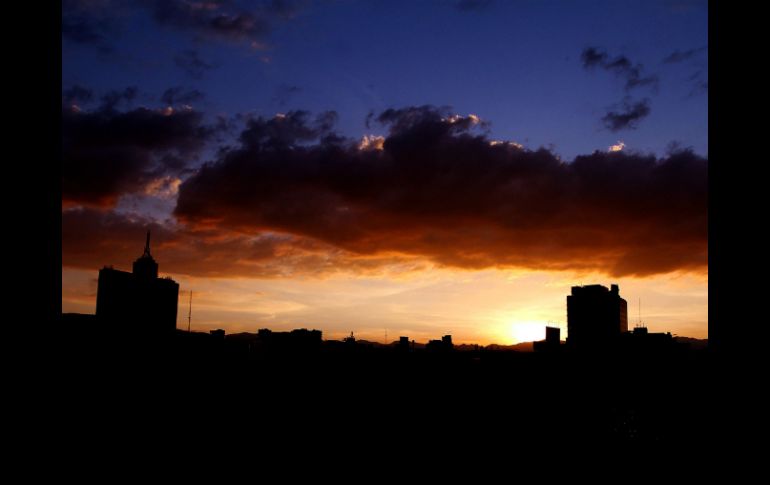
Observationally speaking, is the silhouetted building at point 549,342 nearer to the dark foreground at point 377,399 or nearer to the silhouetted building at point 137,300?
the dark foreground at point 377,399

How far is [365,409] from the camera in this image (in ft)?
221

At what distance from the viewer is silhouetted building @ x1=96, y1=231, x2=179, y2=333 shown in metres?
170

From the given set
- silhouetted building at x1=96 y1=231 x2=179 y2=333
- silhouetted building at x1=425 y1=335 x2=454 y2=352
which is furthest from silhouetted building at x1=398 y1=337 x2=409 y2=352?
silhouetted building at x1=96 y1=231 x2=179 y2=333

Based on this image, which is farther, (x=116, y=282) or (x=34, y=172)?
(x=116, y=282)

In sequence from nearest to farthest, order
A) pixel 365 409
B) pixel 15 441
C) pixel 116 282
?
pixel 15 441 → pixel 365 409 → pixel 116 282

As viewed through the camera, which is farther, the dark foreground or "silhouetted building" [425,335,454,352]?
"silhouetted building" [425,335,454,352]

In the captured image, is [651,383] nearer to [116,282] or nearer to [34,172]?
[34,172]

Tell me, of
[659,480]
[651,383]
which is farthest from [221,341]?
[659,480]

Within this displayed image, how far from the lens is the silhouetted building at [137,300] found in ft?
559

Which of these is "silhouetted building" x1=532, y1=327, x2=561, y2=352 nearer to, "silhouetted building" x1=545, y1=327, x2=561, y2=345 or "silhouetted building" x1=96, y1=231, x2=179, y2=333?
"silhouetted building" x1=545, y1=327, x2=561, y2=345

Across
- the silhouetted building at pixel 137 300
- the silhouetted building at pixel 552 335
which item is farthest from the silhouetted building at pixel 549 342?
the silhouetted building at pixel 137 300

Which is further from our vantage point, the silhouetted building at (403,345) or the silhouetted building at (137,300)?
the silhouetted building at (137,300)

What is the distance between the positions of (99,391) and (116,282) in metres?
135

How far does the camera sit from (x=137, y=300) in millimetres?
182500
